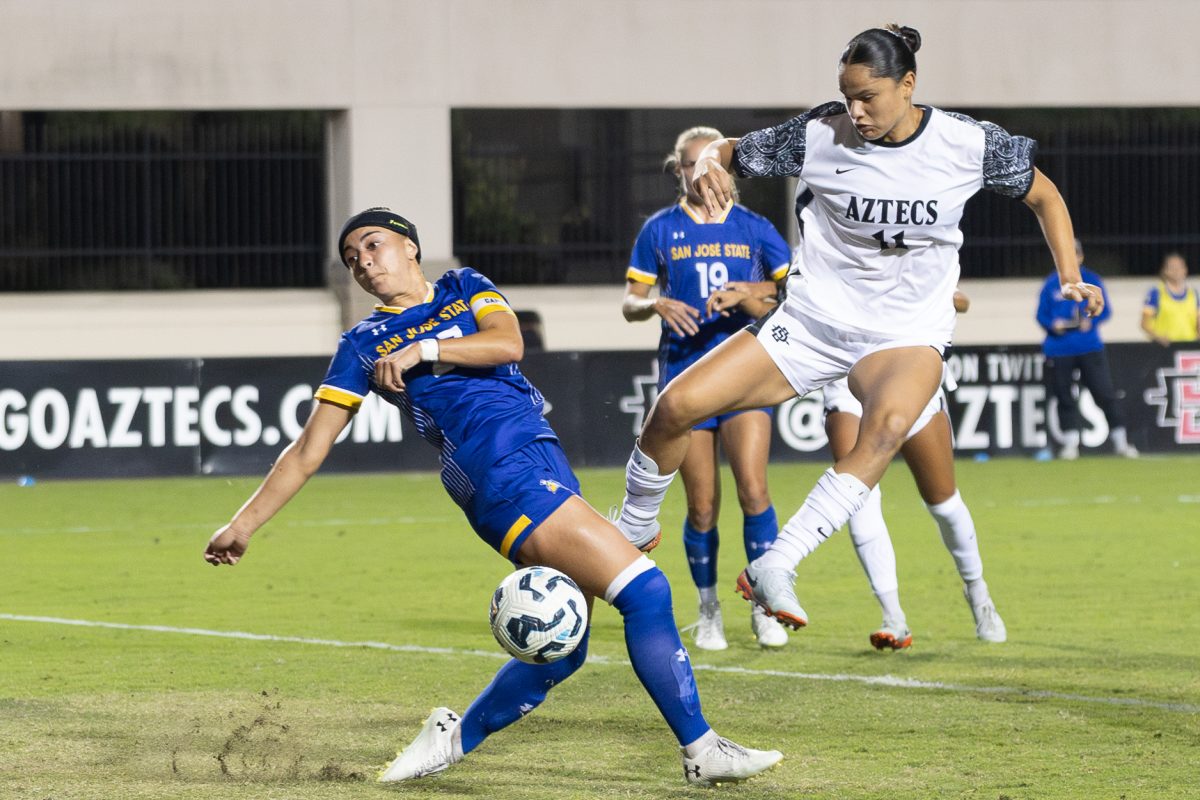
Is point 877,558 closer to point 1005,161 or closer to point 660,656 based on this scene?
point 1005,161

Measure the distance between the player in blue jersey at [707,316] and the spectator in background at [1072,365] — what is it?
467 inches

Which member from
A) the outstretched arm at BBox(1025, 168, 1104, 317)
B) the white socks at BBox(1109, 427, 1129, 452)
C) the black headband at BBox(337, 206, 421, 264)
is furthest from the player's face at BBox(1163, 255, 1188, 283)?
the black headband at BBox(337, 206, 421, 264)

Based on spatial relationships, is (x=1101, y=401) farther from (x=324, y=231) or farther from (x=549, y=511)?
(x=549, y=511)

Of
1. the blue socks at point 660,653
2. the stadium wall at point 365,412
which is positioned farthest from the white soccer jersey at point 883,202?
the stadium wall at point 365,412

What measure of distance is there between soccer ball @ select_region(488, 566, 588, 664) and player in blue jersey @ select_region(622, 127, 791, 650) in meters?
3.32

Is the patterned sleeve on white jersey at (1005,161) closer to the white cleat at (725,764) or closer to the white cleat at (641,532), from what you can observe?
the white cleat at (641,532)

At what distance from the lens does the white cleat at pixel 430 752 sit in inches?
256

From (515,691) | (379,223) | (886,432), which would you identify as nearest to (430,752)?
(515,691)

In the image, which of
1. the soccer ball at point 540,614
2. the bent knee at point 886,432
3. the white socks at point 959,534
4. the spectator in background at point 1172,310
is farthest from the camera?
the spectator in background at point 1172,310

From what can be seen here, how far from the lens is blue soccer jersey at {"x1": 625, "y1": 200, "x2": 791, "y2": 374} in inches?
386

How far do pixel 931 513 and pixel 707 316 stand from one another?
1.37m

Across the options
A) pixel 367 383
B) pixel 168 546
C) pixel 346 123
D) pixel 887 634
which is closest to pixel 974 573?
pixel 887 634

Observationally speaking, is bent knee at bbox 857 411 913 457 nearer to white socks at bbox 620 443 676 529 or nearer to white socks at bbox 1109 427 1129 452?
white socks at bbox 620 443 676 529

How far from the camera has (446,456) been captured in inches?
255
